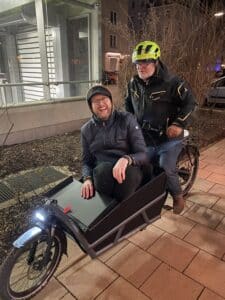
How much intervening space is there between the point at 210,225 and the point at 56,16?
5.23m

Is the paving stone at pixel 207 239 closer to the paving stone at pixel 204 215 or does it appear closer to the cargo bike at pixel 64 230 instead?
the paving stone at pixel 204 215

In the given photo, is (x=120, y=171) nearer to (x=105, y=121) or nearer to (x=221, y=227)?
(x=105, y=121)

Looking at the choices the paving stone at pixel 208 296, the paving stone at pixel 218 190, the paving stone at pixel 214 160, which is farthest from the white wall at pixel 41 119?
the paving stone at pixel 208 296

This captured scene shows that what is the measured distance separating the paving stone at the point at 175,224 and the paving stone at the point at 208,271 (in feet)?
0.94

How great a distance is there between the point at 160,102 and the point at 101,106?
2.30 ft

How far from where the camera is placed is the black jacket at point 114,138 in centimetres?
178

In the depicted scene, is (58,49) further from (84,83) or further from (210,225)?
(210,225)

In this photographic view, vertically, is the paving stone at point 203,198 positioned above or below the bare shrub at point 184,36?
below

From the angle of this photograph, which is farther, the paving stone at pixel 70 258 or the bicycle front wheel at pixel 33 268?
the paving stone at pixel 70 258

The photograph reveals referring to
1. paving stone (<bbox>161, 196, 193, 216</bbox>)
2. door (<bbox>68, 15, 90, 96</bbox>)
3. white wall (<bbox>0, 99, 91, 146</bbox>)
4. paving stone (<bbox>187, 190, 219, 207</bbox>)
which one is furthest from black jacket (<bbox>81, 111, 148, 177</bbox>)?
door (<bbox>68, 15, 90, 96</bbox>)

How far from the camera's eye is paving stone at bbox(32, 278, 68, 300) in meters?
1.65

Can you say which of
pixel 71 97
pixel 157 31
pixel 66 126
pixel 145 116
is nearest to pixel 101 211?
pixel 145 116

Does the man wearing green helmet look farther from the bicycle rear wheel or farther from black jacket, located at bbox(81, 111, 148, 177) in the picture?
the bicycle rear wheel

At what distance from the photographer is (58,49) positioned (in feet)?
19.0
